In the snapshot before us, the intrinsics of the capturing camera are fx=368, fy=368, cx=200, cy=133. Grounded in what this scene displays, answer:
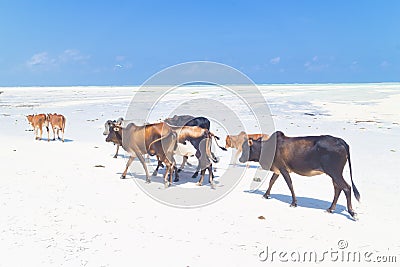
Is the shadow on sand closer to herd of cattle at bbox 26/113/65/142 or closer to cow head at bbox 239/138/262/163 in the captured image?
cow head at bbox 239/138/262/163

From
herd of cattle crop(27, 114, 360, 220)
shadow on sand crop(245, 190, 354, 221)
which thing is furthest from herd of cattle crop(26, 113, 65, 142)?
shadow on sand crop(245, 190, 354, 221)

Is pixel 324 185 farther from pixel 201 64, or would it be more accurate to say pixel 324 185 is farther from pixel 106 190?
pixel 106 190

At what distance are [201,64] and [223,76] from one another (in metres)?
0.62

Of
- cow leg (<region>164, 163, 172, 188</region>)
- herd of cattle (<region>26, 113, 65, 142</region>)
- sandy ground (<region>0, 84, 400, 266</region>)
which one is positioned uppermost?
herd of cattle (<region>26, 113, 65, 142</region>)

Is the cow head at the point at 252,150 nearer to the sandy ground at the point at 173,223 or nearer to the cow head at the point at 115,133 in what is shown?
the sandy ground at the point at 173,223

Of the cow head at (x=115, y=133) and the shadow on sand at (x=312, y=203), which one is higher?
the cow head at (x=115, y=133)

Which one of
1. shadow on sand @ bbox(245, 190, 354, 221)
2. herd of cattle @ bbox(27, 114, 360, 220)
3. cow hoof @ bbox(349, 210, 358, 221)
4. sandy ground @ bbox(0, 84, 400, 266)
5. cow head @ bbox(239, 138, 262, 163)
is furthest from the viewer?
cow head @ bbox(239, 138, 262, 163)

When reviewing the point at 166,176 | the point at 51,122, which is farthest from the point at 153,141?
the point at 51,122

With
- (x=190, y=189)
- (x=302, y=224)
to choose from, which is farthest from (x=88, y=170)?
(x=302, y=224)

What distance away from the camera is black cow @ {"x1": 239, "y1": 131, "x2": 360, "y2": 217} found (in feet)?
22.8

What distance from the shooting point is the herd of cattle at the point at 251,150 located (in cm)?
700

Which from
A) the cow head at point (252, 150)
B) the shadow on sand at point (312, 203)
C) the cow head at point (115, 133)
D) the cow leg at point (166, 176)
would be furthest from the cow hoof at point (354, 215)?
the cow head at point (115, 133)

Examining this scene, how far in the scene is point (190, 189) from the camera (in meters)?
8.83

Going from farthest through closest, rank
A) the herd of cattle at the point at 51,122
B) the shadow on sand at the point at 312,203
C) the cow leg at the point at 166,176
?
the herd of cattle at the point at 51,122 < the cow leg at the point at 166,176 < the shadow on sand at the point at 312,203
